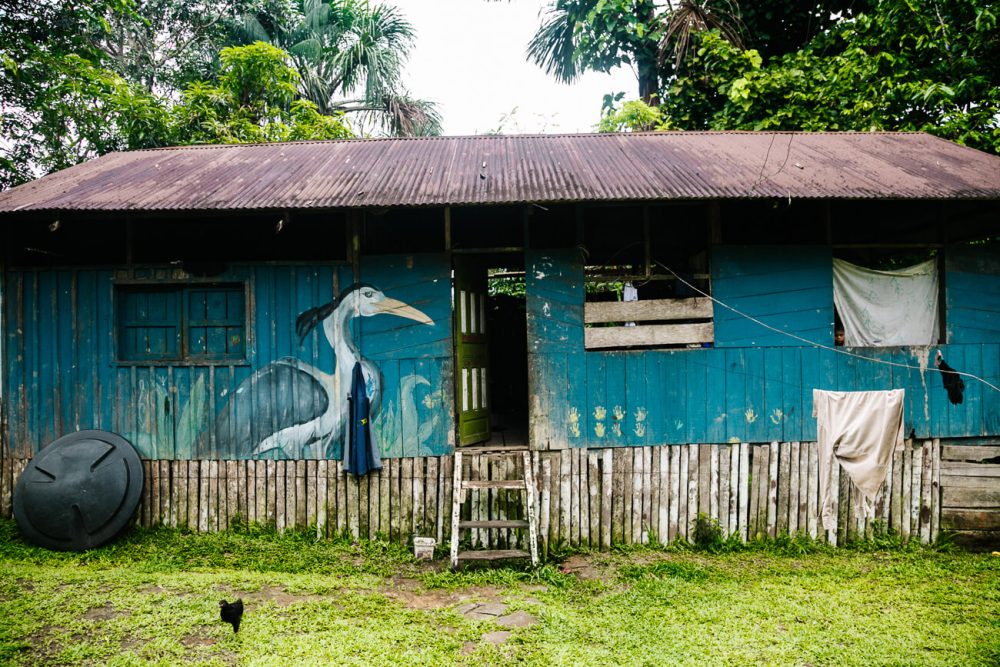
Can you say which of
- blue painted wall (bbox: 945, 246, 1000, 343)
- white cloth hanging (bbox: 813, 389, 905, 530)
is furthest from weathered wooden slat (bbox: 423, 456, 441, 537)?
blue painted wall (bbox: 945, 246, 1000, 343)

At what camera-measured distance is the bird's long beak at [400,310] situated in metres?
6.20

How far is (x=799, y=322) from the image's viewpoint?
20.6 ft

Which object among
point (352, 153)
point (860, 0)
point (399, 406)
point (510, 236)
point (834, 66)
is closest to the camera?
point (399, 406)

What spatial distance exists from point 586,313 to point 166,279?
15.5ft

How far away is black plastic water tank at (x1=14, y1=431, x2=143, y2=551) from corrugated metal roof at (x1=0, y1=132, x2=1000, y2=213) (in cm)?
259

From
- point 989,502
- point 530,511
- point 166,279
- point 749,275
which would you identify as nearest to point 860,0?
point 749,275

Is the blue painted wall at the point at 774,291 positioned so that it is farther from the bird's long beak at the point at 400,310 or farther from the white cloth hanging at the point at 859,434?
the bird's long beak at the point at 400,310

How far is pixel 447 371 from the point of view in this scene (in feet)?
20.3

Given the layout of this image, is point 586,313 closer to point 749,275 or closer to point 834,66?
point 749,275

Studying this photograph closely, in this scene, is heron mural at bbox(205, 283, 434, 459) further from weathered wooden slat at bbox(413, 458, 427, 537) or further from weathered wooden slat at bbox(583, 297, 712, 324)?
weathered wooden slat at bbox(583, 297, 712, 324)

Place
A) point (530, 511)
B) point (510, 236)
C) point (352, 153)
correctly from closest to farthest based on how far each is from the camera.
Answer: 1. point (530, 511)
2. point (510, 236)
3. point (352, 153)

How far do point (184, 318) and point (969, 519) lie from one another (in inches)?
359

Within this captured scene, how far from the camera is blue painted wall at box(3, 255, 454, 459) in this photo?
6188 mm

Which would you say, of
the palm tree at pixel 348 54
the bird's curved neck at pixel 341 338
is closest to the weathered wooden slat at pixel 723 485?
the bird's curved neck at pixel 341 338
